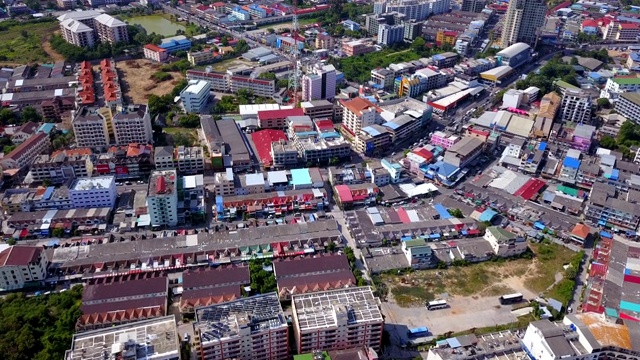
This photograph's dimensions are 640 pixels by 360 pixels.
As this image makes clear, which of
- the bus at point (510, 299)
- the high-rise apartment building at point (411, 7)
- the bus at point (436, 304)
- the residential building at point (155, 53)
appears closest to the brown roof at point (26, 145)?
the residential building at point (155, 53)

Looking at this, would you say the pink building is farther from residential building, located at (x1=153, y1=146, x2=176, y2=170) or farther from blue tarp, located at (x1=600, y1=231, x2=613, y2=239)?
residential building, located at (x1=153, y1=146, x2=176, y2=170)

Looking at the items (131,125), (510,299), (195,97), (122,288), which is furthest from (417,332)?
(195,97)

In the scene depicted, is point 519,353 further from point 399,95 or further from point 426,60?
point 426,60

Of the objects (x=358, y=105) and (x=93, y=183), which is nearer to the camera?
(x=93, y=183)

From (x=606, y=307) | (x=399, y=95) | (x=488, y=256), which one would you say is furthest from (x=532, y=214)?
(x=399, y=95)

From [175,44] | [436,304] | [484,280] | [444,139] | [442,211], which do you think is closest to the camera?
[436,304]

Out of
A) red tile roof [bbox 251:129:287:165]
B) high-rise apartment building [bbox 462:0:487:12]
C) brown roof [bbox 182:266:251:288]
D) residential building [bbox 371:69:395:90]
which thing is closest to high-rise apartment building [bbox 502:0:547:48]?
high-rise apartment building [bbox 462:0:487:12]

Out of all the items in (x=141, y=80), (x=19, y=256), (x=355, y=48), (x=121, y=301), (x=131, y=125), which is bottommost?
(x=121, y=301)

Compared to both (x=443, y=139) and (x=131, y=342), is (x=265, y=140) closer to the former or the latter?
(x=443, y=139)
